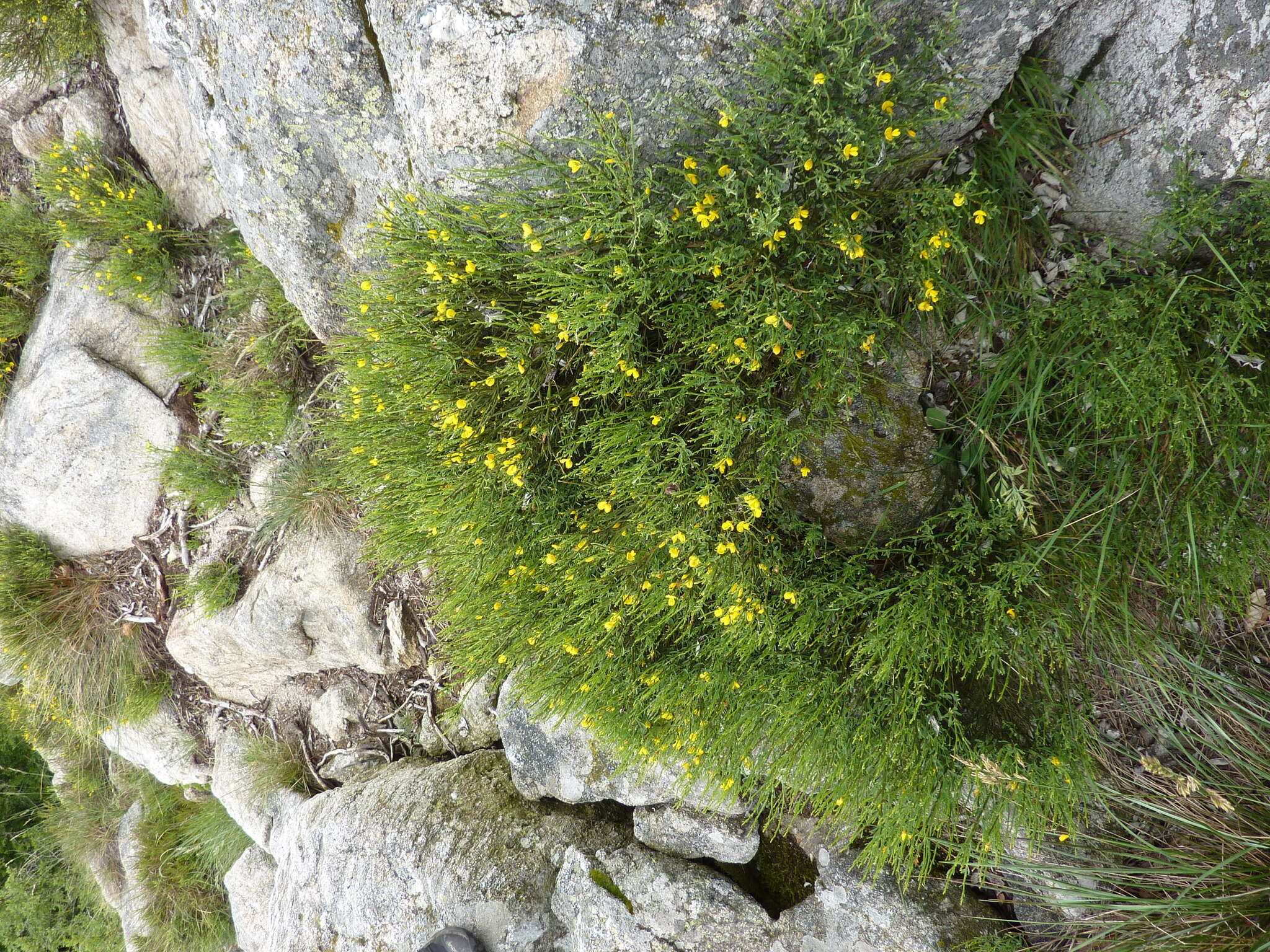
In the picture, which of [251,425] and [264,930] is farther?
[264,930]

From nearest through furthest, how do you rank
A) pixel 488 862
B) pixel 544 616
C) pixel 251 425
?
pixel 544 616 → pixel 488 862 → pixel 251 425

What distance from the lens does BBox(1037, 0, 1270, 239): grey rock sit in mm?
2391

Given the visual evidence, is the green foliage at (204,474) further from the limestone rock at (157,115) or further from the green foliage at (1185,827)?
the green foliage at (1185,827)

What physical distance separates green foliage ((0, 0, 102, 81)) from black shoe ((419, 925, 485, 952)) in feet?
21.5

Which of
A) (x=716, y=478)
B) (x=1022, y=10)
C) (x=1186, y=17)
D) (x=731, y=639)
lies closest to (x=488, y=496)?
(x=716, y=478)

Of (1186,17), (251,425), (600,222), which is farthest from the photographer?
(251,425)

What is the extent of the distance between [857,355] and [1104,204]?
114cm

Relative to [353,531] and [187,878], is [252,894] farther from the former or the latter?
[353,531]

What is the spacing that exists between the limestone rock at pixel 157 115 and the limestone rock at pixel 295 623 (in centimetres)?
270

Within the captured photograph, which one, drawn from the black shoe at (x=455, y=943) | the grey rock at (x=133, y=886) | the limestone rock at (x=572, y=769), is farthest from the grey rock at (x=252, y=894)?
the limestone rock at (x=572, y=769)

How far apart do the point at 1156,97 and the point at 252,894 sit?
26.5ft

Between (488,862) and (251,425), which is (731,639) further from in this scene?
(251,425)

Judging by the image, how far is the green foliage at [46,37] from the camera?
4.59m

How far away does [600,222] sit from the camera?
8.71 ft
